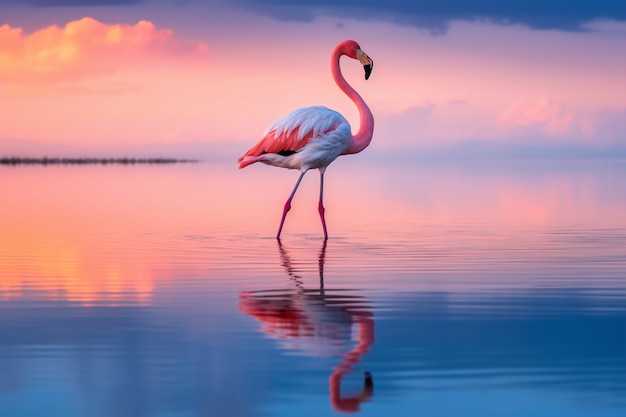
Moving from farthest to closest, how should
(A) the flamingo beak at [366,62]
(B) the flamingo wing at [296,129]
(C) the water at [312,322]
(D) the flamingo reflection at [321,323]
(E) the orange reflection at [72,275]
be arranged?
(A) the flamingo beak at [366,62]
(B) the flamingo wing at [296,129]
(E) the orange reflection at [72,275]
(D) the flamingo reflection at [321,323]
(C) the water at [312,322]

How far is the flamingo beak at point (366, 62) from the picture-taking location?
15907mm

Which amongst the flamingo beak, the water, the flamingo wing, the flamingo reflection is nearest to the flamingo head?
the flamingo beak

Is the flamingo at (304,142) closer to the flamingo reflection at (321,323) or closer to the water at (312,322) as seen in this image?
the water at (312,322)

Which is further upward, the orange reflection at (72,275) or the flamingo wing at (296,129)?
the flamingo wing at (296,129)

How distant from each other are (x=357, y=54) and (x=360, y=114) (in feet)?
2.83

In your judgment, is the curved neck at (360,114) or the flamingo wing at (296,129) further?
the curved neck at (360,114)

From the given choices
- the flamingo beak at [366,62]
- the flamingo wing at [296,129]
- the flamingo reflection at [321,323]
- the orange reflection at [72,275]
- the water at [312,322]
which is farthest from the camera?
the flamingo beak at [366,62]

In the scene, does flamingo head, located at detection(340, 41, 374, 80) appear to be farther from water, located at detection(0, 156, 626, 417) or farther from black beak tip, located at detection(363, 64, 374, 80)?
water, located at detection(0, 156, 626, 417)

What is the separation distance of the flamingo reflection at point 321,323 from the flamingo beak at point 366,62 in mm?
6330

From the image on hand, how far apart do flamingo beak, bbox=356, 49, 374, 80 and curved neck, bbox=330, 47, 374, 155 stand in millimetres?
360

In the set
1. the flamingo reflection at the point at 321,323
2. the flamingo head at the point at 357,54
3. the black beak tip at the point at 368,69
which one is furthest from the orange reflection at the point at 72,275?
the flamingo head at the point at 357,54

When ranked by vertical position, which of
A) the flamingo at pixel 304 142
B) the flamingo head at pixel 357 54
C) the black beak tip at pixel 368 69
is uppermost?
the flamingo head at pixel 357 54

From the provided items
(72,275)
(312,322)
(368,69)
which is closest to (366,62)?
(368,69)

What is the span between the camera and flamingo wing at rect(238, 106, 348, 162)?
14.9 meters
